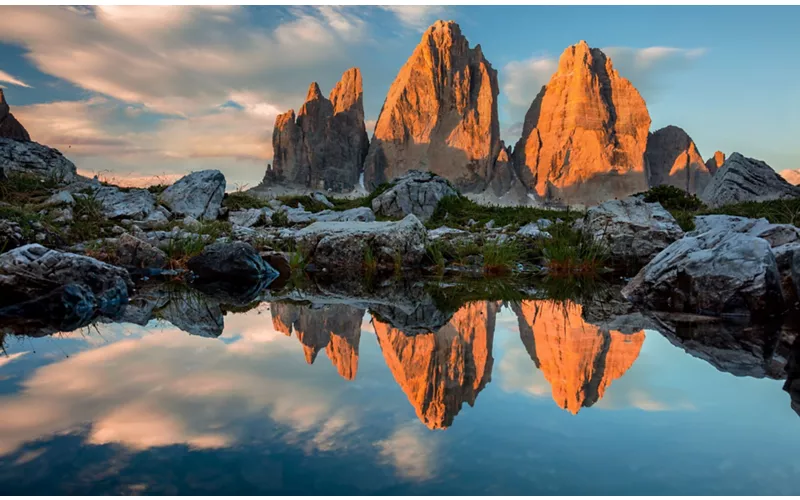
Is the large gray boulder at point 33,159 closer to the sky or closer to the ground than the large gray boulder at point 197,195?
closer to the sky

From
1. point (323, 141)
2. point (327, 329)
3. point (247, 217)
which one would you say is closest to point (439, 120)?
point (323, 141)

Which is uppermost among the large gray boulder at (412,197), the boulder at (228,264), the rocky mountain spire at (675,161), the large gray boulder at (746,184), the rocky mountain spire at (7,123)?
the rocky mountain spire at (675,161)

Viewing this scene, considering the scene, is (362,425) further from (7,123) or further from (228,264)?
(7,123)

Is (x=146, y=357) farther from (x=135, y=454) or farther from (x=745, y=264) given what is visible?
(x=745, y=264)

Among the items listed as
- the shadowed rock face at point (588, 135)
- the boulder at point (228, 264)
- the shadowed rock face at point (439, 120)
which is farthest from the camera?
the shadowed rock face at point (439, 120)

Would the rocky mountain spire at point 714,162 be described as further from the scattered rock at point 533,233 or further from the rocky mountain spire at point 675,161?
the scattered rock at point 533,233

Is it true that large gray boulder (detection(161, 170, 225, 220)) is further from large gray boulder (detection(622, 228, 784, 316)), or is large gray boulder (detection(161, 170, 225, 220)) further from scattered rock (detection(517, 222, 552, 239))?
large gray boulder (detection(622, 228, 784, 316))

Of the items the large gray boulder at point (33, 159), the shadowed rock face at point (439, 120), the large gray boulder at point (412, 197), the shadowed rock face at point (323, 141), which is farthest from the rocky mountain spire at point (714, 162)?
the large gray boulder at point (33, 159)
